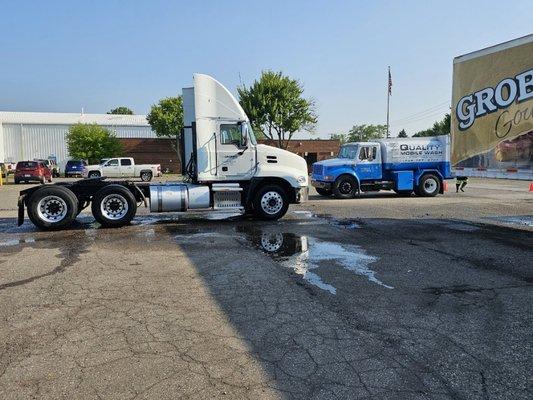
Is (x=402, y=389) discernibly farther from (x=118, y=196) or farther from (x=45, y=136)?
(x=45, y=136)

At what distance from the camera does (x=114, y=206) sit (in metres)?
11.3

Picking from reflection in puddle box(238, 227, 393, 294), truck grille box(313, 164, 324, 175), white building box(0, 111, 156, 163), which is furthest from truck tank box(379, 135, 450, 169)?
white building box(0, 111, 156, 163)

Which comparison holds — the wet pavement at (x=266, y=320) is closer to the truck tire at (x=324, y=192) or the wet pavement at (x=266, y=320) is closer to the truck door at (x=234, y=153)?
the truck door at (x=234, y=153)

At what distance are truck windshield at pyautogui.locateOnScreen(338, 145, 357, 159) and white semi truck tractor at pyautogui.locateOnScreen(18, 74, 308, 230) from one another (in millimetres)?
8326

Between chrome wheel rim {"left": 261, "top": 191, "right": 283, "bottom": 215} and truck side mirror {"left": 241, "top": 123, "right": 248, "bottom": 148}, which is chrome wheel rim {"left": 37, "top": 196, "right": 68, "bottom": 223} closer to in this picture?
truck side mirror {"left": 241, "top": 123, "right": 248, "bottom": 148}

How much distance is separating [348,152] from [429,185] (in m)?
4.17

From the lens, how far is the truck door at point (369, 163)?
20.5 meters

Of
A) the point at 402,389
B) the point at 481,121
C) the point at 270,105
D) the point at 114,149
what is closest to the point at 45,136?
the point at 114,149

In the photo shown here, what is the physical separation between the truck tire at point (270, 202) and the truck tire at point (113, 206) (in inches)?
130

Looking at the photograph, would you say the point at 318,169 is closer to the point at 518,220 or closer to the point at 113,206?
the point at 518,220

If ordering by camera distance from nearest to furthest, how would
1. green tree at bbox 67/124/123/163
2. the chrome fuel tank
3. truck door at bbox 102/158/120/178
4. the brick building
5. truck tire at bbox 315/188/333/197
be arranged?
the chrome fuel tank → truck tire at bbox 315/188/333/197 → truck door at bbox 102/158/120/178 → green tree at bbox 67/124/123/163 → the brick building

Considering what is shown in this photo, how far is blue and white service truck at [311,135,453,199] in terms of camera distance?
2027 cm

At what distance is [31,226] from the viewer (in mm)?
11828

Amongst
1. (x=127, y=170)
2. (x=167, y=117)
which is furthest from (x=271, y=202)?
(x=167, y=117)
